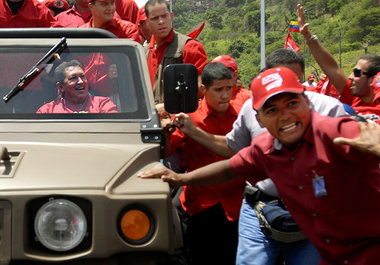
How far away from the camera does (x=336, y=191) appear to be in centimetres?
285

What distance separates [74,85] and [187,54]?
1.48 metres

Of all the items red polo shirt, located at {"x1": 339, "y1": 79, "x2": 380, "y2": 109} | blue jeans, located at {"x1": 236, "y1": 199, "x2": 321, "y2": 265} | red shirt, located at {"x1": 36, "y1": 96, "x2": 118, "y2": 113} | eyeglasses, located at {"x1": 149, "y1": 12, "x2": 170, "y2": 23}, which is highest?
eyeglasses, located at {"x1": 149, "y1": 12, "x2": 170, "y2": 23}

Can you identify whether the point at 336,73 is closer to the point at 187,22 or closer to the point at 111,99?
the point at 111,99

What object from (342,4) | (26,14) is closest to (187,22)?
(342,4)

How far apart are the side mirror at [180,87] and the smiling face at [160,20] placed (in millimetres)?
1545

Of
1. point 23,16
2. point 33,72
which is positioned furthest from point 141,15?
point 33,72

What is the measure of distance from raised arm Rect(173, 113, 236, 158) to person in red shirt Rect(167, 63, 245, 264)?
0.92ft

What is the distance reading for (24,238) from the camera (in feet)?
9.43

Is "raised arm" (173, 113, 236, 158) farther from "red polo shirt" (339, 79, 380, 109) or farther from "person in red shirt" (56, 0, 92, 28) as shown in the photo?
"person in red shirt" (56, 0, 92, 28)

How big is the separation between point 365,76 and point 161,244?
2.92 meters

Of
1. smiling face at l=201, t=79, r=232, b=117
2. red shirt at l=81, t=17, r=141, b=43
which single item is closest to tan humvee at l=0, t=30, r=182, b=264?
smiling face at l=201, t=79, r=232, b=117

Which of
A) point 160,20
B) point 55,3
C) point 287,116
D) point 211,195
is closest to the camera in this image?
point 287,116

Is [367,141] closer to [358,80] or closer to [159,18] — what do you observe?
[358,80]

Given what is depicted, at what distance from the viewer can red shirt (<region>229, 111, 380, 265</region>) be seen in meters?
2.79
